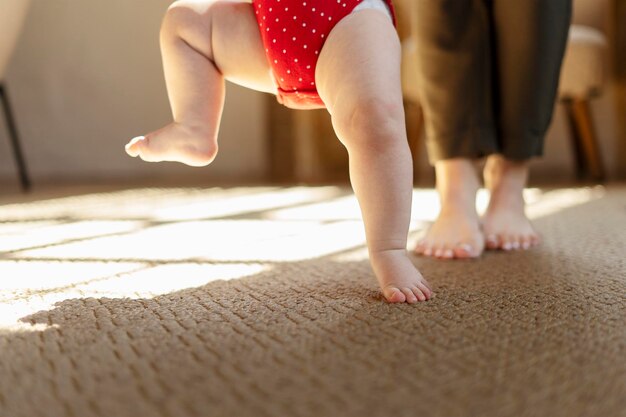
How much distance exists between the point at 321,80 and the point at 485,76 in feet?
1.31

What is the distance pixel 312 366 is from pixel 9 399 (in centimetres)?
19

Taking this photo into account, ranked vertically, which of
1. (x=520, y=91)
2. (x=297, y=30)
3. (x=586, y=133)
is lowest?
(x=586, y=133)

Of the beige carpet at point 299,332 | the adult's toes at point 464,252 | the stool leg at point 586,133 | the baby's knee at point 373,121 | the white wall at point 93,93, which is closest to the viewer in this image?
the beige carpet at point 299,332

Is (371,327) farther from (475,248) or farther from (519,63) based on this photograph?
(519,63)

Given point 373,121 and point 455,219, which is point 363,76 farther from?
point 455,219

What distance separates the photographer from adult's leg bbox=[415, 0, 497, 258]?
3.19 ft

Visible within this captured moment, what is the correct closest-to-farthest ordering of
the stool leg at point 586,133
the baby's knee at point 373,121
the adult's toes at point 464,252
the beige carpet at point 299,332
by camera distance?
the beige carpet at point 299,332
the baby's knee at point 373,121
the adult's toes at point 464,252
the stool leg at point 586,133

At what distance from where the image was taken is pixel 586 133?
79.7 inches

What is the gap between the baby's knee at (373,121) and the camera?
63 centimetres

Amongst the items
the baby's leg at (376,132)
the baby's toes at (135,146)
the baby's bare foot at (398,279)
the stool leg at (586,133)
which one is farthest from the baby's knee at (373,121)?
the stool leg at (586,133)

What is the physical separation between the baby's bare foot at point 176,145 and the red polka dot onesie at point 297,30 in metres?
0.10

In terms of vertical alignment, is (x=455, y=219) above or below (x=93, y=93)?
below

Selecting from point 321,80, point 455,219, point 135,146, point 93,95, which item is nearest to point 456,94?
point 455,219

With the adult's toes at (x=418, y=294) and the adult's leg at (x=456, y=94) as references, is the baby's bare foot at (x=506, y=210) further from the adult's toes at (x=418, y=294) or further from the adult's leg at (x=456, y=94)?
the adult's toes at (x=418, y=294)
